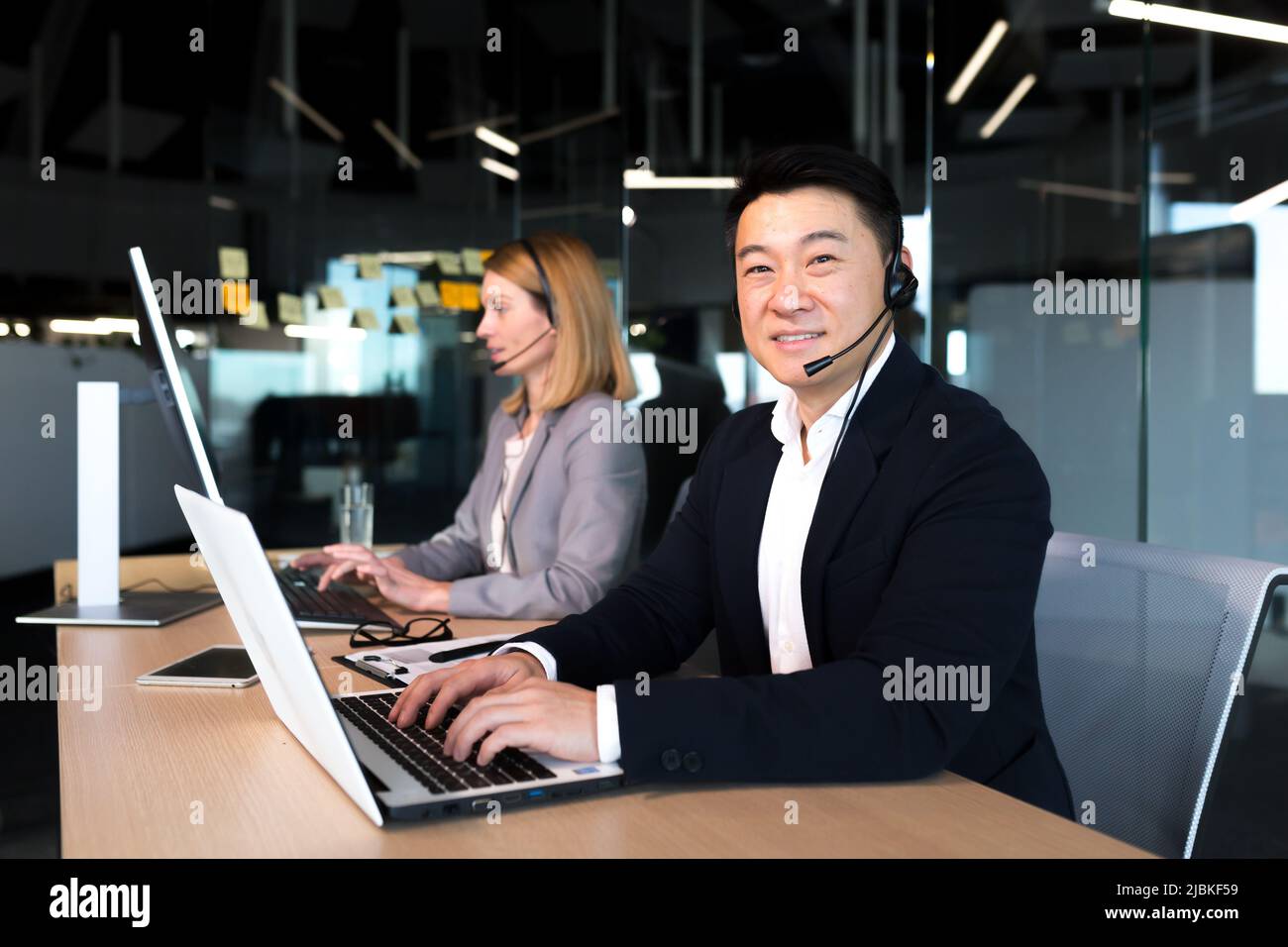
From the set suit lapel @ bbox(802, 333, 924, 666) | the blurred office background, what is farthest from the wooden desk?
the blurred office background

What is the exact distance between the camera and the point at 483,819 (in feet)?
2.95

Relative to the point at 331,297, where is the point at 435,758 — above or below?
below

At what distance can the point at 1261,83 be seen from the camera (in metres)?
3.01

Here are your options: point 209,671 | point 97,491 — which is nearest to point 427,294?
point 97,491

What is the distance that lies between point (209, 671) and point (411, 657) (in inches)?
10.5

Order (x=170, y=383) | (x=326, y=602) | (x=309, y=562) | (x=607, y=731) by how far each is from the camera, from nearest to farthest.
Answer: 1. (x=607, y=731)
2. (x=170, y=383)
3. (x=326, y=602)
4. (x=309, y=562)

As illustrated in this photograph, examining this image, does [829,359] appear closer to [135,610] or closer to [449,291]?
[135,610]

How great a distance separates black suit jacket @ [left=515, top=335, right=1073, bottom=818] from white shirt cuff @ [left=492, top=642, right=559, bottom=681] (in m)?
0.03

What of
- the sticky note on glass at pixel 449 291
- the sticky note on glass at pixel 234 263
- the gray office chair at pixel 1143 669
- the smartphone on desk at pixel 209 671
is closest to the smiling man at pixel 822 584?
the gray office chair at pixel 1143 669

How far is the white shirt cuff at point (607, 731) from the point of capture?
→ 3.27ft

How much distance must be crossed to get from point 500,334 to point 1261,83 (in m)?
2.27

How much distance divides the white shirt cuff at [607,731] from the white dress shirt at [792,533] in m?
0.44
